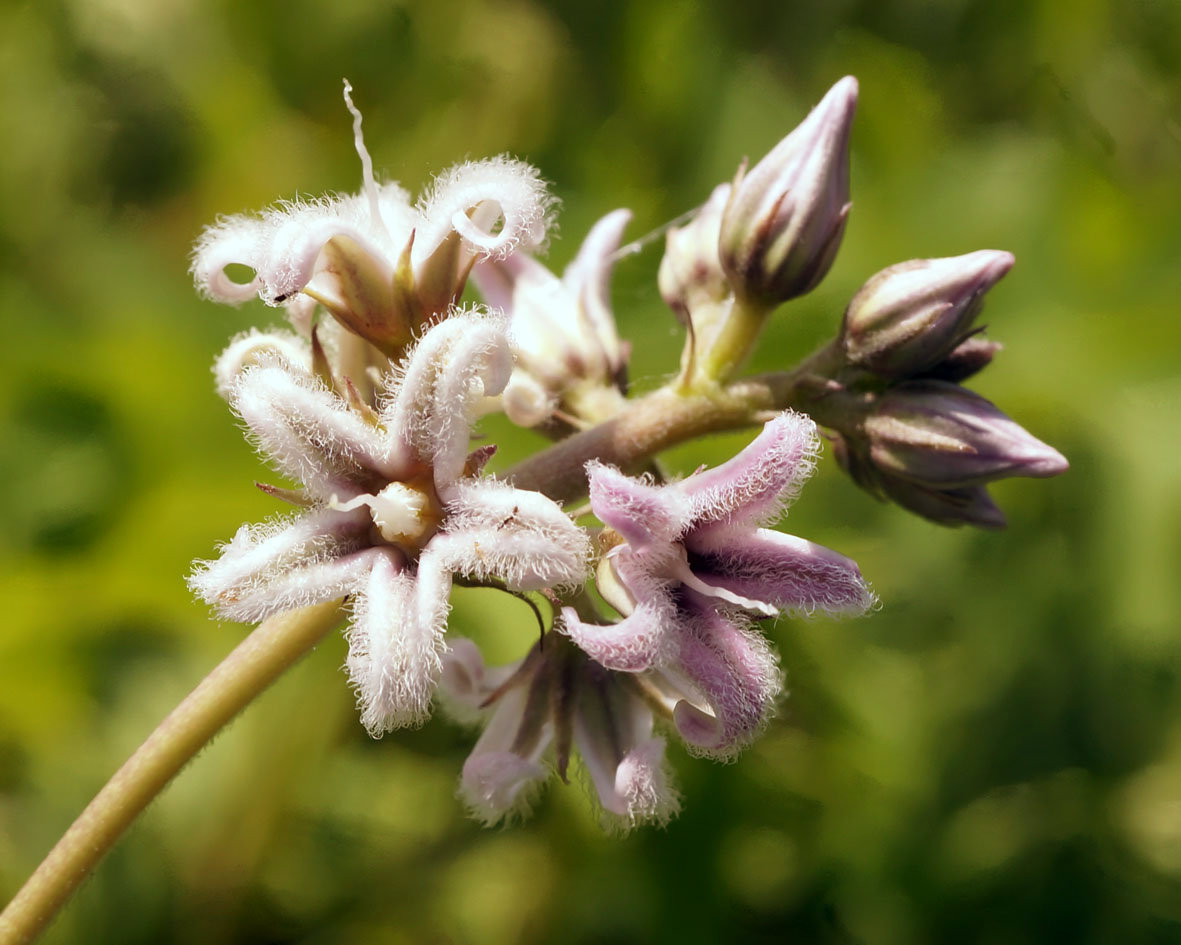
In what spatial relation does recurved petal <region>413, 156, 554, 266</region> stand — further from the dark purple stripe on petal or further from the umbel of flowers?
the dark purple stripe on petal

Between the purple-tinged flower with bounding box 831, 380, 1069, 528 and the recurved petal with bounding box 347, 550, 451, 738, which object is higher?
the purple-tinged flower with bounding box 831, 380, 1069, 528

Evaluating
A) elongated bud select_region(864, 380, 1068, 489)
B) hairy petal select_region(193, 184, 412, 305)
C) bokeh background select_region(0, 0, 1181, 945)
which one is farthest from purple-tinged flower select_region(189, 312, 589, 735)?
bokeh background select_region(0, 0, 1181, 945)

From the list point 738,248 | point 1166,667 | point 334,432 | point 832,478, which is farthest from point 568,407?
point 1166,667

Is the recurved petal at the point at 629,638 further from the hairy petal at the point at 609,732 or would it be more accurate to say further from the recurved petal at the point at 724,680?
the hairy petal at the point at 609,732

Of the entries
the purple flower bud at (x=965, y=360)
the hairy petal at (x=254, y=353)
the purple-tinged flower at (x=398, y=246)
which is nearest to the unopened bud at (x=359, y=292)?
the purple-tinged flower at (x=398, y=246)

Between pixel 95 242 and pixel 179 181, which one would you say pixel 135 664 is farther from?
pixel 179 181

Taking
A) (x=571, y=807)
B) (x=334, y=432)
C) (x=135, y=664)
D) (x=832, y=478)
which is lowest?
(x=571, y=807)
